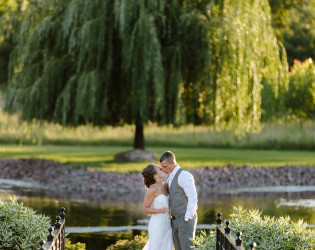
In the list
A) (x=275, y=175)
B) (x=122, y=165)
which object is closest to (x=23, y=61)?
(x=122, y=165)

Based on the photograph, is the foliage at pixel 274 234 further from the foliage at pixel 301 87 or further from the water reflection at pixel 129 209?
the foliage at pixel 301 87

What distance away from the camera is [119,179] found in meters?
18.4

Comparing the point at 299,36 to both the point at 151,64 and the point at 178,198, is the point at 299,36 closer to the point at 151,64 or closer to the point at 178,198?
the point at 151,64

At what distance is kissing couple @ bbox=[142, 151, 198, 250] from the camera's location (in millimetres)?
7643

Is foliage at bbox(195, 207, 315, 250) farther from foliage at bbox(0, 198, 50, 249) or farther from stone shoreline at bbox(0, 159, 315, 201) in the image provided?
stone shoreline at bbox(0, 159, 315, 201)

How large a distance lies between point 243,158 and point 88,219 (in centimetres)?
1630

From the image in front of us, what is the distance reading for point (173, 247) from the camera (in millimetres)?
8273

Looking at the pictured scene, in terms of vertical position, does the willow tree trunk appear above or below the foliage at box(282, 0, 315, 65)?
below

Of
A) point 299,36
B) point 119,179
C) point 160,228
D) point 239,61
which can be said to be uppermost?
point 299,36

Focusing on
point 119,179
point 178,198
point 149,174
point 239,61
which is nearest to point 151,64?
point 239,61

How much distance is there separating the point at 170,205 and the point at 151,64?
433 inches

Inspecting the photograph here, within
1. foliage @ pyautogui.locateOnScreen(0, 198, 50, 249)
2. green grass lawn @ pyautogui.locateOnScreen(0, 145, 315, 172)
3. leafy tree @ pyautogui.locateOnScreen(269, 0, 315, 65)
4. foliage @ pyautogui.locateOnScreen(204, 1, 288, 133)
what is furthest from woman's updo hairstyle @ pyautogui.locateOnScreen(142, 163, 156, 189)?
leafy tree @ pyautogui.locateOnScreen(269, 0, 315, 65)

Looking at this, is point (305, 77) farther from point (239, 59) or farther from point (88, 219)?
point (88, 219)

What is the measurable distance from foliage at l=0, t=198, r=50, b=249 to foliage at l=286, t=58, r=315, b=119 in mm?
18469
